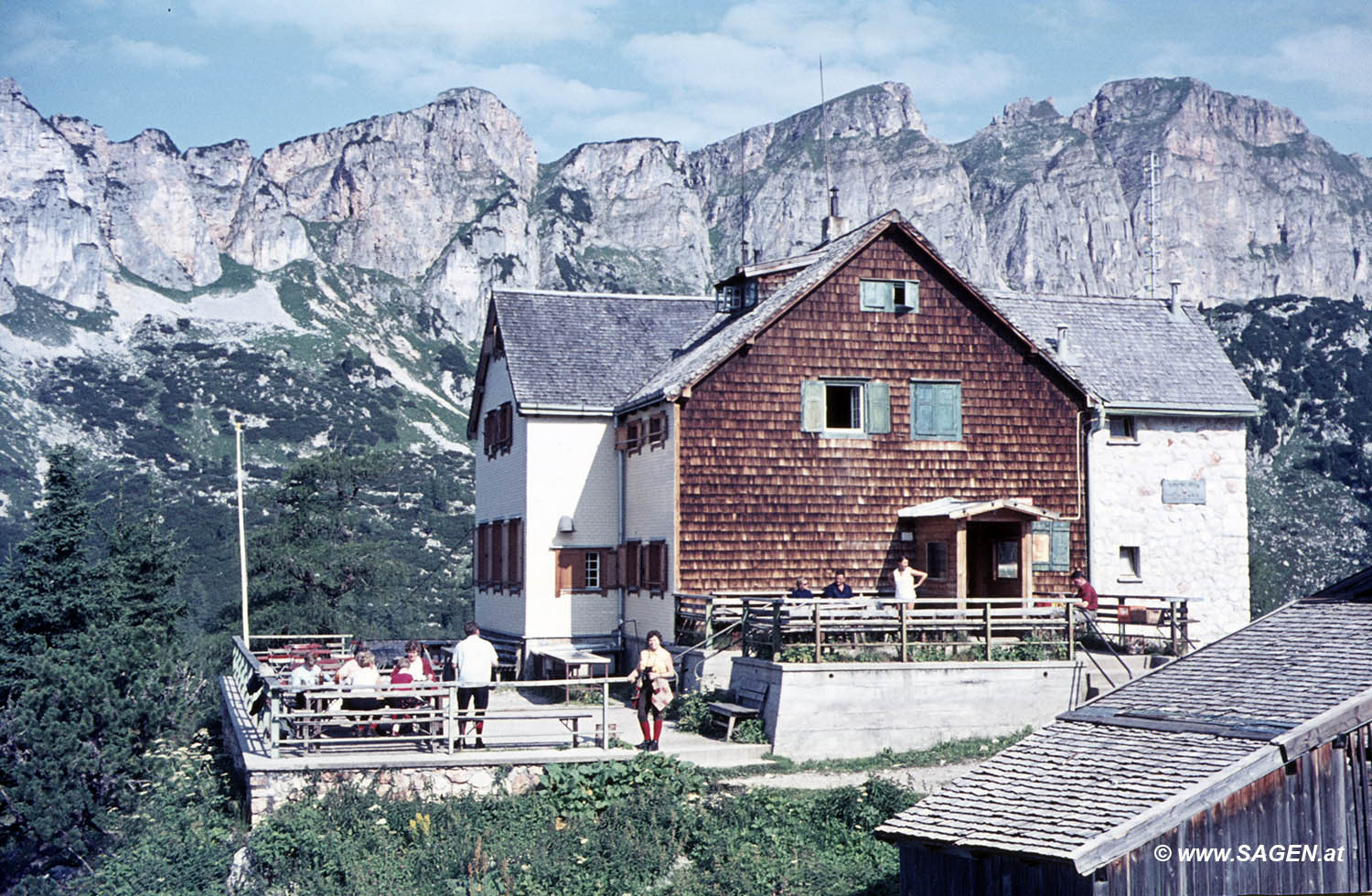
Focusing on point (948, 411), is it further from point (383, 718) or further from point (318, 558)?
point (318, 558)

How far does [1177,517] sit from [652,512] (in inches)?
471

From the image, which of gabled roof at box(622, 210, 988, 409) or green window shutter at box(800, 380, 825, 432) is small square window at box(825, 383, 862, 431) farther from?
gabled roof at box(622, 210, 988, 409)

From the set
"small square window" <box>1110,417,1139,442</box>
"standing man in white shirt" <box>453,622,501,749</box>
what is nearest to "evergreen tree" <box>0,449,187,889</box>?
"standing man in white shirt" <box>453,622,501,749</box>

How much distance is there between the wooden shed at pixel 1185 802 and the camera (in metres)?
12.0

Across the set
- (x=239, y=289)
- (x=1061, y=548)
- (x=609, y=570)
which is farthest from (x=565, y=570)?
(x=239, y=289)

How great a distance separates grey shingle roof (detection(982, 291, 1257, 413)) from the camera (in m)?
32.7

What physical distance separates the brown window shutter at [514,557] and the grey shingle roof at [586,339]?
11.4ft

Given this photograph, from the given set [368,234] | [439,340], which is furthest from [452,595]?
[368,234]

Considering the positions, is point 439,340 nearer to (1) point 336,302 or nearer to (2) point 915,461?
(1) point 336,302

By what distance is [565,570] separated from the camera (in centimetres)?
3234

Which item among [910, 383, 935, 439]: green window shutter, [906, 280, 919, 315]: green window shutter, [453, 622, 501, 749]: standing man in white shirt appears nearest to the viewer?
[453, 622, 501, 749]: standing man in white shirt

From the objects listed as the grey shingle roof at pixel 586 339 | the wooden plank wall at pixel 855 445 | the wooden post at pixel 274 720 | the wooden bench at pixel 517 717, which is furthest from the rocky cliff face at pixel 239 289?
the wooden bench at pixel 517 717

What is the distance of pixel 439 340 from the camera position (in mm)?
168875

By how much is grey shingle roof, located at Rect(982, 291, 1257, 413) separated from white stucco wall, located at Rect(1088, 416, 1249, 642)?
618 mm
